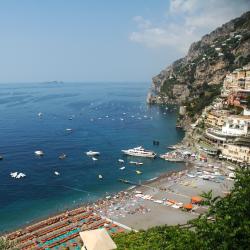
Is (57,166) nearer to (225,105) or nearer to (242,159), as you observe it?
(242,159)

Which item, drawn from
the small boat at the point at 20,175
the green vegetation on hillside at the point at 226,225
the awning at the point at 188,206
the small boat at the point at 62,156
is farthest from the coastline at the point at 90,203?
the green vegetation on hillside at the point at 226,225

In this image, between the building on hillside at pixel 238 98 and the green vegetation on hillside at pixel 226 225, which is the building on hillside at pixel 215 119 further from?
the green vegetation on hillside at pixel 226 225

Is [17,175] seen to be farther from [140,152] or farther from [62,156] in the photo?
[140,152]

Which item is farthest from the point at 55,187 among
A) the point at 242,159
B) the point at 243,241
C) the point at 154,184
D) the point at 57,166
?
the point at 243,241

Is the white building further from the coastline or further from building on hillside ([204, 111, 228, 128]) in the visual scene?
the coastline

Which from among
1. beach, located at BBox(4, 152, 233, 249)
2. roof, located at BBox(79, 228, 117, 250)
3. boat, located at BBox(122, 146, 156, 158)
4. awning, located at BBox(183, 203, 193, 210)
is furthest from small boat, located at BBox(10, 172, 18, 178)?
roof, located at BBox(79, 228, 117, 250)

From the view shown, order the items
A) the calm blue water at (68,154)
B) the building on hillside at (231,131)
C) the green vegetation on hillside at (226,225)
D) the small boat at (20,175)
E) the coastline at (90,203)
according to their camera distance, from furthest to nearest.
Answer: the building on hillside at (231,131), the small boat at (20,175), the calm blue water at (68,154), the coastline at (90,203), the green vegetation on hillside at (226,225)

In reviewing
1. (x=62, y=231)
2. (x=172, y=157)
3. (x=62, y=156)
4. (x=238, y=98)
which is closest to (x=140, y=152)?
(x=172, y=157)

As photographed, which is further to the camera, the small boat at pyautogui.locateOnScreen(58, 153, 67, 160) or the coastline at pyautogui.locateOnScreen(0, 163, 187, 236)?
the small boat at pyautogui.locateOnScreen(58, 153, 67, 160)
